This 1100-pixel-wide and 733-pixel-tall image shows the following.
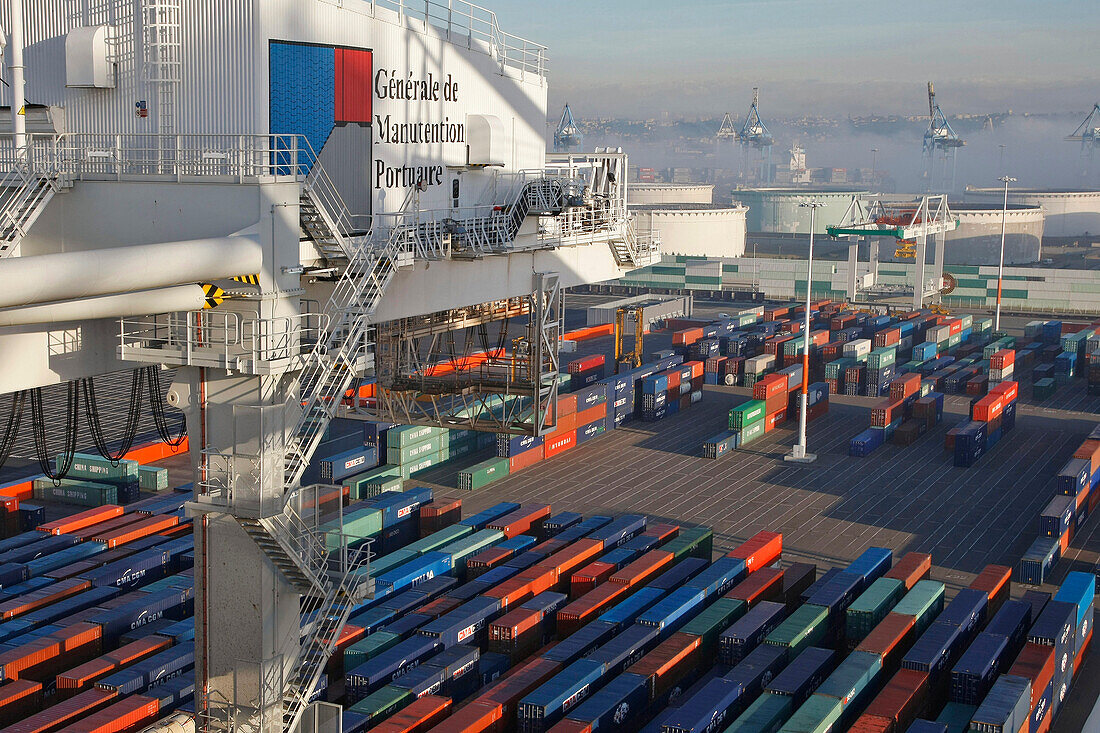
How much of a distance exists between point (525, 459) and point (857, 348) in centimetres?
3236

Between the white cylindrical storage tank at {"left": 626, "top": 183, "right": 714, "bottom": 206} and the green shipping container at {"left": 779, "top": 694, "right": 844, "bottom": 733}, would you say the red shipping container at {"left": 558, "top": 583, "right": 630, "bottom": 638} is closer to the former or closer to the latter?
the green shipping container at {"left": 779, "top": 694, "right": 844, "bottom": 733}

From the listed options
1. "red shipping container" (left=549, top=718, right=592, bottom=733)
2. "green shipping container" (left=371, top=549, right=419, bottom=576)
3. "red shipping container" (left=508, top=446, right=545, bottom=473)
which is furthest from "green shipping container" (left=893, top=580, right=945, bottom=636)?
"red shipping container" (left=508, top=446, right=545, bottom=473)

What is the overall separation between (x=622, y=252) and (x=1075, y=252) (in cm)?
13861

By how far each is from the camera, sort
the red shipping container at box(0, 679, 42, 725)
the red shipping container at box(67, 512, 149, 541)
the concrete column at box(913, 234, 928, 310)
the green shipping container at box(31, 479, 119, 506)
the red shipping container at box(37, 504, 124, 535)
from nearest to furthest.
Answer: the red shipping container at box(0, 679, 42, 725) → the red shipping container at box(67, 512, 149, 541) → the red shipping container at box(37, 504, 124, 535) → the green shipping container at box(31, 479, 119, 506) → the concrete column at box(913, 234, 928, 310)

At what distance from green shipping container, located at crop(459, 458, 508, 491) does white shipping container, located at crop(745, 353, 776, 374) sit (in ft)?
84.2

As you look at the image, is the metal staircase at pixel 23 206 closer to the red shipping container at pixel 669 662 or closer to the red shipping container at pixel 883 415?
the red shipping container at pixel 669 662

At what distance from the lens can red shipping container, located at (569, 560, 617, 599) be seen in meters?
37.7

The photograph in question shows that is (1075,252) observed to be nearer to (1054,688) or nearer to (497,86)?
(1054,688)

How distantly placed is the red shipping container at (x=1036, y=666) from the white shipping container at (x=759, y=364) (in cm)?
4345

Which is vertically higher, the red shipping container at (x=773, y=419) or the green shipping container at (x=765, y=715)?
the red shipping container at (x=773, y=419)

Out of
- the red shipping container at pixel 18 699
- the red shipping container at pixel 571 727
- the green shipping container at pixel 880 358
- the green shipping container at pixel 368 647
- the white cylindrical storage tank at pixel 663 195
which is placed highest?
the white cylindrical storage tank at pixel 663 195

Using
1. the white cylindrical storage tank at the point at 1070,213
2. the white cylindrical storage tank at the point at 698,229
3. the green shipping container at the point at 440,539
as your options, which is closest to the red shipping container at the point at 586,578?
the green shipping container at the point at 440,539

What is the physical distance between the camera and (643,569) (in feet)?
126

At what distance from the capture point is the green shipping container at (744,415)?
61.9m
